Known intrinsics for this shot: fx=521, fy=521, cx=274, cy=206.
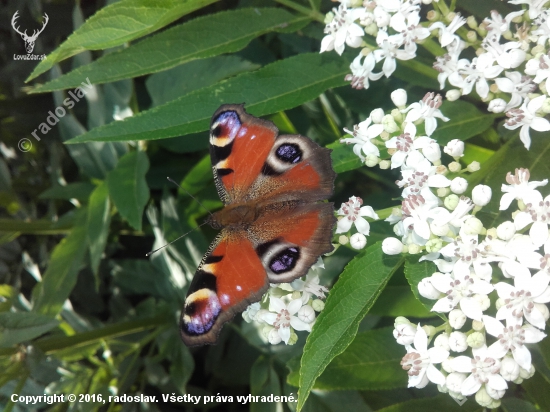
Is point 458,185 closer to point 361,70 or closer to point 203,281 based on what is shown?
point 361,70

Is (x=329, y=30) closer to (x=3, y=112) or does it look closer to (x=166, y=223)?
(x=166, y=223)

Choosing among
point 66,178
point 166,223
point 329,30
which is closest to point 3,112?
point 66,178

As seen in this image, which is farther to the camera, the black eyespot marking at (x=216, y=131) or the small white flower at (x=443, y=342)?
the black eyespot marking at (x=216, y=131)

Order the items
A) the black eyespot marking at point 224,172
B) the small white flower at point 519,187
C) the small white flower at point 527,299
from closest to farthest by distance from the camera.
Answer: the small white flower at point 527,299 < the small white flower at point 519,187 < the black eyespot marking at point 224,172

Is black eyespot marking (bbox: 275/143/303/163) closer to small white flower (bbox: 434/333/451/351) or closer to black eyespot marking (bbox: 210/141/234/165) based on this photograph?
black eyespot marking (bbox: 210/141/234/165)

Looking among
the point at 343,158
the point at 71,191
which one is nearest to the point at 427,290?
the point at 343,158

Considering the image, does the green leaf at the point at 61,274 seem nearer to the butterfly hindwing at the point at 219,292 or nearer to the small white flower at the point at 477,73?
the butterfly hindwing at the point at 219,292

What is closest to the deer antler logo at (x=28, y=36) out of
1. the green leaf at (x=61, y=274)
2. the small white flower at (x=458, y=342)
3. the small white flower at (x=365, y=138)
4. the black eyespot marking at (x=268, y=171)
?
the green leaf at (x=61, y=274)
